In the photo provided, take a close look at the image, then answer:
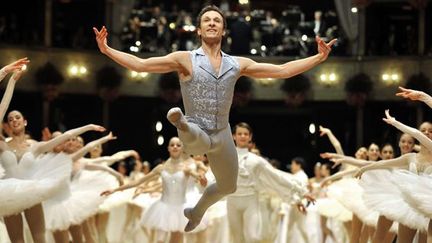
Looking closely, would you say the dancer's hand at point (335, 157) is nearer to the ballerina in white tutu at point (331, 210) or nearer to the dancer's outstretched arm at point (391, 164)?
the dancer's outstretched arm at point (391, 164)

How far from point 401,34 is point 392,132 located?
9.62ft

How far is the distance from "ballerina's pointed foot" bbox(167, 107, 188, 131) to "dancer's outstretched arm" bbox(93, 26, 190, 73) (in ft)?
1.98

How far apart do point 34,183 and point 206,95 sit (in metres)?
2.72

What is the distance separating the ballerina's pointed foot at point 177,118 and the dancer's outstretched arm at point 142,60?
604 millimetres

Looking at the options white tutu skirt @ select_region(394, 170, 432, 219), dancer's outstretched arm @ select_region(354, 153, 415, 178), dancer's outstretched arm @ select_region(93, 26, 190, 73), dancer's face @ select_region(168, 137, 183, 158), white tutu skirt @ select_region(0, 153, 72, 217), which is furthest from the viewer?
dancer's face @ select_region(168, 137, 183, 158)

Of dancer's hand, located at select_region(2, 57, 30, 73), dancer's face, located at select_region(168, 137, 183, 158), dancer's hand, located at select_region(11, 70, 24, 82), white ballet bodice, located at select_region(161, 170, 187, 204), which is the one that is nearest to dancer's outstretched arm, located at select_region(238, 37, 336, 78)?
dancer's hand, located at select_region(2, 57, 30, 73)

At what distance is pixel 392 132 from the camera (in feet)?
67.5

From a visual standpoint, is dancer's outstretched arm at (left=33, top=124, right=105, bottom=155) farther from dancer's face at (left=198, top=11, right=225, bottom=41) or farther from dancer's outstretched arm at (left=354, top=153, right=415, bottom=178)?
dancer's face at (left=198, top=11, right=225, bottom=41)

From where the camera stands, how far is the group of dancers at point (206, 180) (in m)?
6.15

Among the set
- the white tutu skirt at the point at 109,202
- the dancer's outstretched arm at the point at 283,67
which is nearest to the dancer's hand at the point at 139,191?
the white tutu skirt at the point at 109,202

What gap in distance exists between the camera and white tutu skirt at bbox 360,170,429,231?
26.7 ft

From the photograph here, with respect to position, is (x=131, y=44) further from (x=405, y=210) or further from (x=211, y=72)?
(x=211, y=72)

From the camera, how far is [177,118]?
18.2 feet

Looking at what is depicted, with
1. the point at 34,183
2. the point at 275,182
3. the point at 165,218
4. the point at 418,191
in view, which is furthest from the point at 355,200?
the point at 34,183
